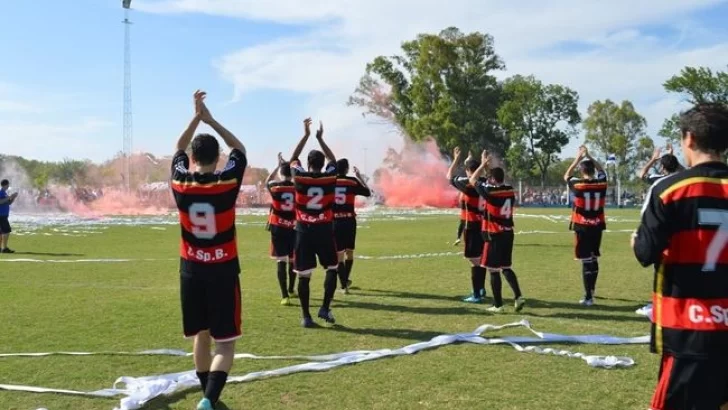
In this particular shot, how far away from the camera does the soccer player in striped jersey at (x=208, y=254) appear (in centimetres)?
588

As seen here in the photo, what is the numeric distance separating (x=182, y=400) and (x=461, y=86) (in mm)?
66813

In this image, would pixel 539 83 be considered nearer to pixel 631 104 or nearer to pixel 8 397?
pixel 631 104

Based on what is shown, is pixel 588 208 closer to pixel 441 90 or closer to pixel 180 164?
pixel 180 164

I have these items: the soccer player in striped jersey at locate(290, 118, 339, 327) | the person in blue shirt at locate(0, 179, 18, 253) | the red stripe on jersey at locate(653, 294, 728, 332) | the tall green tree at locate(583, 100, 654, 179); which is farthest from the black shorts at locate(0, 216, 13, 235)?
the tall green tree at locate(583, 100, 654, 179)

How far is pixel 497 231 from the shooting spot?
10828 millimetres

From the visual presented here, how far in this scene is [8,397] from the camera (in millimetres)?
6254

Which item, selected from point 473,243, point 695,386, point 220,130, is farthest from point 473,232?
point 695,386

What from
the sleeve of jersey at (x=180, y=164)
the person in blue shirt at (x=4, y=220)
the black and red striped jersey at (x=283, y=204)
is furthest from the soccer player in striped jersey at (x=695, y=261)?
the person in blue shirt at (x=4, y=220)

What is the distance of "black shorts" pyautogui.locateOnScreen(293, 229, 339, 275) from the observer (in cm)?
962

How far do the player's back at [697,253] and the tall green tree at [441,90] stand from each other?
207 feet

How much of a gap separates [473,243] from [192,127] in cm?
713

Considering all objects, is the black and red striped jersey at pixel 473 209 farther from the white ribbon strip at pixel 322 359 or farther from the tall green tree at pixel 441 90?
the tall green tree at pixel 441 90

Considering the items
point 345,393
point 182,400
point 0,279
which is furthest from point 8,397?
point 0,279

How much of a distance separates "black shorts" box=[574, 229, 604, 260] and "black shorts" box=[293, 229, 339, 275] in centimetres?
488
